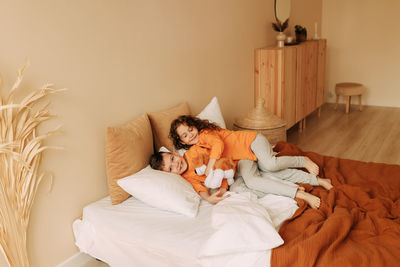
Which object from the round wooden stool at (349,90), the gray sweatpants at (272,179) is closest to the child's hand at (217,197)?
the gray sweatpants at (272,179)

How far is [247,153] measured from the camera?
8.09ft

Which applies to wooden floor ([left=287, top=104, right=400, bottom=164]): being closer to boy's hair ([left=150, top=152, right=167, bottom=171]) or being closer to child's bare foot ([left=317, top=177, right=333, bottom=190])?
child's bare foot ([left=317, top=177, right=333, bottom=190])

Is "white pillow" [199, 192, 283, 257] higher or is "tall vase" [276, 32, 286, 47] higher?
"tall vase" [276, 32, 286, 47]

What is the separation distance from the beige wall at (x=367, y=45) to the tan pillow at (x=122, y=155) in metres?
4.64

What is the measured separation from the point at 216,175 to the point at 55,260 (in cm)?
104

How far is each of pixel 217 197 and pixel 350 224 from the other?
0.73 meters

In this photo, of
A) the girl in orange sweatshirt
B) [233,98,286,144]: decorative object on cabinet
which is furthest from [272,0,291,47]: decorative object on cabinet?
the girl in orange sweatshirt

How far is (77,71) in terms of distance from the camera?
6.75 feet

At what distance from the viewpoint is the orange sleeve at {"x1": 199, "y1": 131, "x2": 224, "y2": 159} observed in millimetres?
2287

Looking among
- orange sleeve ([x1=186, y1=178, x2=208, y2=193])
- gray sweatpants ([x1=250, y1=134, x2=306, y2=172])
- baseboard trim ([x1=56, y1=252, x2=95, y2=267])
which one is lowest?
baseboard trim ([x1=56, y1=252, x2=95, y2=267])

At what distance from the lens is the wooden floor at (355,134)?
3752mm

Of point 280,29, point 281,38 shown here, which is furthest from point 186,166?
point 280,29

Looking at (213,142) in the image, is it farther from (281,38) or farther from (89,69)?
(281,38)

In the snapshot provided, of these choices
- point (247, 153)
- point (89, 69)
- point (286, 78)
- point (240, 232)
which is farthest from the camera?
point (286, 78)
